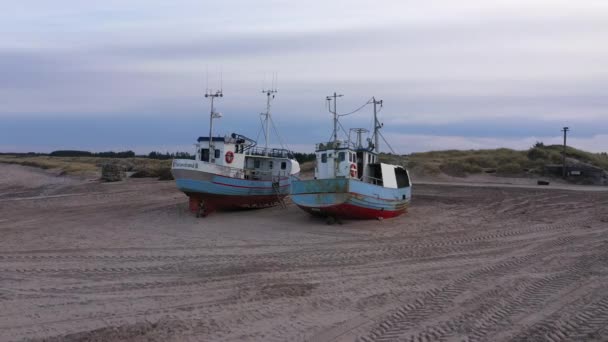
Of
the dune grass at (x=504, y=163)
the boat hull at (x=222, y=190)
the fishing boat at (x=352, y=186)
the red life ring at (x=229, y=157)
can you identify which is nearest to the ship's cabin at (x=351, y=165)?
the fishing boat at (x=352, y=186)

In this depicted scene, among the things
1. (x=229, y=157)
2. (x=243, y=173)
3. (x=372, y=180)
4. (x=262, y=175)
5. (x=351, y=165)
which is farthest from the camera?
(x=262, y=175)

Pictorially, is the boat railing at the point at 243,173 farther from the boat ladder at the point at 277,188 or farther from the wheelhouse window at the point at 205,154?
the wheelhouse window at the point at 205,154

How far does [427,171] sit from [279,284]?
3054 cm

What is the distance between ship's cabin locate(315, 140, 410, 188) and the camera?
65.5ft

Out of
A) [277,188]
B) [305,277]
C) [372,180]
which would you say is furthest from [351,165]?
[305,277]

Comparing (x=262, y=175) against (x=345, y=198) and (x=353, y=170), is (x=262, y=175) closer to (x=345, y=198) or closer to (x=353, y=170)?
(x=353, y=170)

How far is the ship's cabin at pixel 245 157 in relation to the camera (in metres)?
22.6

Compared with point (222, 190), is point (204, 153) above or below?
above

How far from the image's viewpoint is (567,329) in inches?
291

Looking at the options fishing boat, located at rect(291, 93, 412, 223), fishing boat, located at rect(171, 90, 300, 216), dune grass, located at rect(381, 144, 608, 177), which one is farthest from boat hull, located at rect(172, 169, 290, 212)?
dune grass, located at rect(381, 144, 608, 177)

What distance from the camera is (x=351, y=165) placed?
2000 cm

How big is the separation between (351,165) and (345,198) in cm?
232

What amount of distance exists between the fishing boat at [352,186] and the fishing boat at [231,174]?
3.38 metres

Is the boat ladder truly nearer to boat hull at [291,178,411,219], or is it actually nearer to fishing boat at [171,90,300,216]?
fishing boat at [171,90,300,216]
